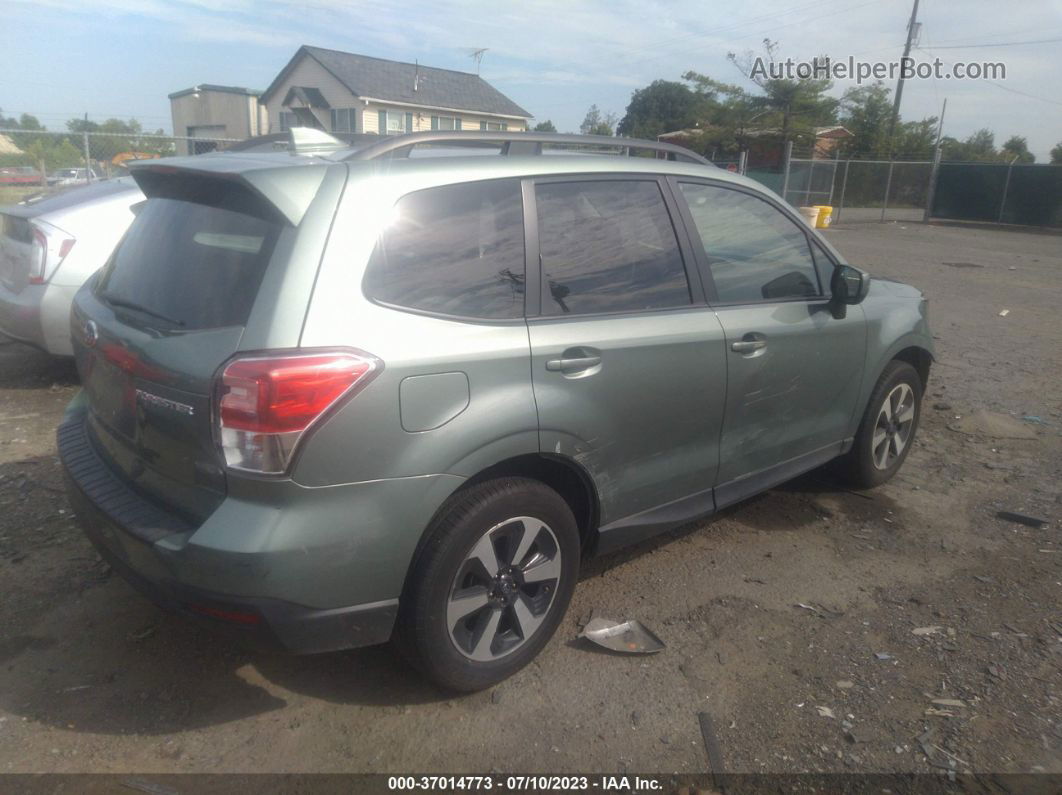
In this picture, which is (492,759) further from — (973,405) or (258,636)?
(973,405)

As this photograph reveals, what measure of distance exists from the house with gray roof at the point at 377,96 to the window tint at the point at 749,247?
32.3m

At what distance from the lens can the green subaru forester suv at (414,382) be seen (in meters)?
2.35

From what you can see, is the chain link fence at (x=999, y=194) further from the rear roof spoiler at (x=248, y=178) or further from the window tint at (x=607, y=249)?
the rear roof spoiler at (x=248, y=178)

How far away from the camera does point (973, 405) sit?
21.1 feet

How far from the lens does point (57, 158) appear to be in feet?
49.2

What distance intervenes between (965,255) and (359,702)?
19136 mm

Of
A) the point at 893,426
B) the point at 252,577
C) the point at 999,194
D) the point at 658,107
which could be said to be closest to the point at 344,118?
the point at 999,194

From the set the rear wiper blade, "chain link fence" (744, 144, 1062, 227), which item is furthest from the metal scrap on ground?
"chain link fence" (744, 144, 1062, 227)

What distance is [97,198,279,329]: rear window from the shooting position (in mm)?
2486

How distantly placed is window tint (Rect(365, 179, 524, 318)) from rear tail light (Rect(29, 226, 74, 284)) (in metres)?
4.22

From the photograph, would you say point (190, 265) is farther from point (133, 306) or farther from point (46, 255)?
point (46, 255)

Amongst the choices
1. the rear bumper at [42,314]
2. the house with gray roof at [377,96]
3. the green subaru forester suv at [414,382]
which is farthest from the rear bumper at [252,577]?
the house with gray roof at [377,96]

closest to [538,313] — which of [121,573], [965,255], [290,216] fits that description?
[290,216]

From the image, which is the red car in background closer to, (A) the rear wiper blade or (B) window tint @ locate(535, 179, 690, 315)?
(A) the rear wiper blade
